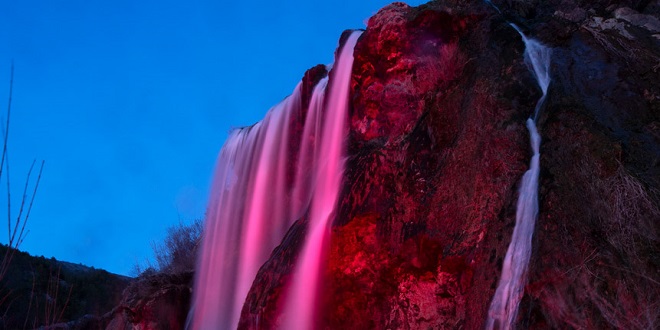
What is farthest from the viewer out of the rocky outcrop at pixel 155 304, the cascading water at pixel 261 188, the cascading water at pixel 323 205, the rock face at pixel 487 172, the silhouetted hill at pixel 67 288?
the silhouetted hill at pixel 67 288

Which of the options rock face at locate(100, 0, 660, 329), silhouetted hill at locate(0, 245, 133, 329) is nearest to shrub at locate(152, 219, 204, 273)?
silhouetted hill at locate(0, 245, 133, 329)

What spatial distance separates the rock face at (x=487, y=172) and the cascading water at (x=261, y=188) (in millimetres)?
1395

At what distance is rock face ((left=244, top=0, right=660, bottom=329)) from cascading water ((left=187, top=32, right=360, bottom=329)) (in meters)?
1.39

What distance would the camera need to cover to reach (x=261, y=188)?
622 inches

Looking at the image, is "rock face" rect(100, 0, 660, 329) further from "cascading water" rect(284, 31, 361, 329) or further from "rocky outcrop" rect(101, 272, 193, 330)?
"rocky outcrop" rect(101, 272, 193, 330)

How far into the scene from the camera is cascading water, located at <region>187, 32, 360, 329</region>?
45.7 feet

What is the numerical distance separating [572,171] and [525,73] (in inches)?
103

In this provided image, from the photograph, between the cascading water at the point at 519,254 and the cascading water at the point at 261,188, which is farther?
the cascading water at the point at 261,188

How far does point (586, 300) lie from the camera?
600 cm

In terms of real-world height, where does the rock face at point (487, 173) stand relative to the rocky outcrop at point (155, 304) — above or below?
above

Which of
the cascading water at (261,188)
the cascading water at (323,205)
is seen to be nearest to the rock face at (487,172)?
the cascading water at (323,205)

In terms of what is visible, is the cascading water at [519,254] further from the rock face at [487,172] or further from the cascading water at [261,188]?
the cascading water at [261,188]

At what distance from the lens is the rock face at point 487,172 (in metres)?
6.33

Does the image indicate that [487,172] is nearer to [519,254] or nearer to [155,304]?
[519,254]
